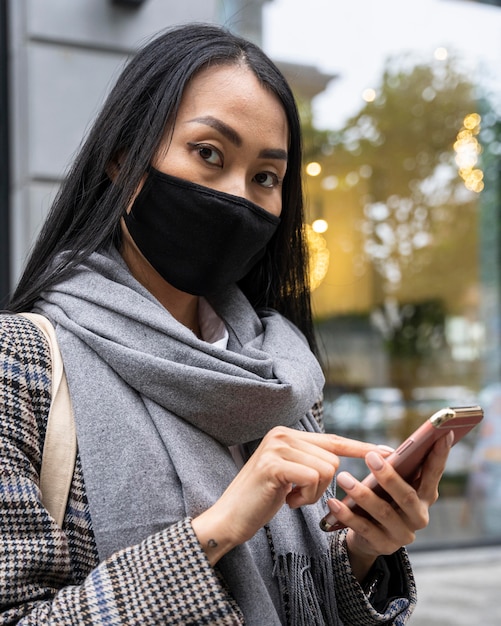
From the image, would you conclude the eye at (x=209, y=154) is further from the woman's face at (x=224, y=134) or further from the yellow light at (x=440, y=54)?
the yellow light at (x=440, y=54)

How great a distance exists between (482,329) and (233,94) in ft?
16.6

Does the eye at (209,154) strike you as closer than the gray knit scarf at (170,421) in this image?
No

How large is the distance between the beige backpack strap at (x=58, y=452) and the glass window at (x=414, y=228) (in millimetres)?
4310

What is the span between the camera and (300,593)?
124cm

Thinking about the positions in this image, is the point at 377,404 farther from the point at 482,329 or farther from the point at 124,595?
the point at 124,595

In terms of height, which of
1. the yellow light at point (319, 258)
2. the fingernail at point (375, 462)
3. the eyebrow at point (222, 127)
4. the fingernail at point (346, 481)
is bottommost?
the yellow light at point (319, 258)

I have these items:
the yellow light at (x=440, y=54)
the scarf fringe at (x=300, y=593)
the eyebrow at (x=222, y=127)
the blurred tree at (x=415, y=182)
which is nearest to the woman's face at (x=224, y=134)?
the eyebrow at (x=222, y=127)

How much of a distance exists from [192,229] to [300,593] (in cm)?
69

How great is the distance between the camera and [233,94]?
1.33 metres

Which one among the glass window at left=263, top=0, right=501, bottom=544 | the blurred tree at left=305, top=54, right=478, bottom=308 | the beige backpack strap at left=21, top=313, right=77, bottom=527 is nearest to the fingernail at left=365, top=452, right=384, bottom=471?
the beige backpack strap at left=21, top=313, right=77, bottom=527

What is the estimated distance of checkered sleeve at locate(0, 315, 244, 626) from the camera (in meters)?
0.99

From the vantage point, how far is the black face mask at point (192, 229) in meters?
1.32

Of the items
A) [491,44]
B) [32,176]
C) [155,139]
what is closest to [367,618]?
[155,139]

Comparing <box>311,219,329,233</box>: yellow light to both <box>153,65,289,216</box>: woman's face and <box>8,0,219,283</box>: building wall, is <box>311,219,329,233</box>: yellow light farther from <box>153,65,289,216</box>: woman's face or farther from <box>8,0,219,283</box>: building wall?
<box>153,65,289,216</box>: woman's face
